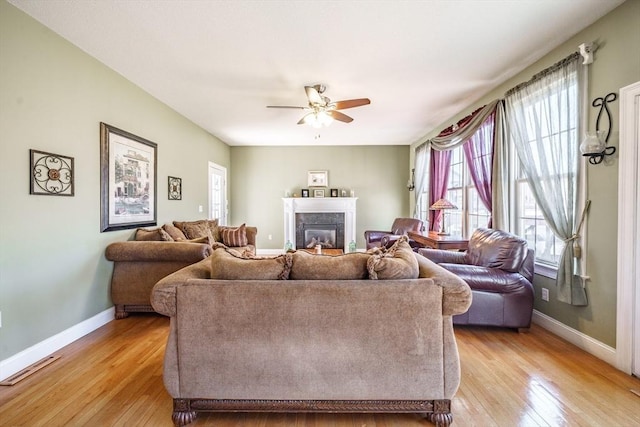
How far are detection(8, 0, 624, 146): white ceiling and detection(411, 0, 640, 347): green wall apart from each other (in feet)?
0.44

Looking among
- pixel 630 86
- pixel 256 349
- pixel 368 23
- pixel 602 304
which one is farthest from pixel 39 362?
pixel 630 86

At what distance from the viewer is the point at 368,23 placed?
224 centimetres

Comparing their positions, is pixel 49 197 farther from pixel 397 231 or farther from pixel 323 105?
pixel 397 231

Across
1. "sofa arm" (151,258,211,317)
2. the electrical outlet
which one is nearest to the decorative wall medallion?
"sofa arm" (151,258,211,317)

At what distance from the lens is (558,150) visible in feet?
8.44

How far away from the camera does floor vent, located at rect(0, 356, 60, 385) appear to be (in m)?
1.95

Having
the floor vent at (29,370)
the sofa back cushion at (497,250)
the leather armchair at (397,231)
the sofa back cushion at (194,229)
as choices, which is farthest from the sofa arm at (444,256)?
the floor vent at (29,370)

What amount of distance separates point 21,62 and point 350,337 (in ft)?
10.1

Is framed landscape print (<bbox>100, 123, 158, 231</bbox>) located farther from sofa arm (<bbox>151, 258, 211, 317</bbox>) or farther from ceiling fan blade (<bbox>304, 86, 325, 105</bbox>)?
ceiling fan blade (<bbox>304, 86, 325, 105</bbox>)

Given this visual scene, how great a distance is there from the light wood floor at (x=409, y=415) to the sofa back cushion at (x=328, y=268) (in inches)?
31.9

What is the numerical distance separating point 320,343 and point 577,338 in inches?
94.9

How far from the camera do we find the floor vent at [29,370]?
195 centimetres

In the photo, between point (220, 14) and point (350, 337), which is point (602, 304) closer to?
point (350, 337)

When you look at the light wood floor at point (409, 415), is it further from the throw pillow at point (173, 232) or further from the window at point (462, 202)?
the window at point (462, 202)
